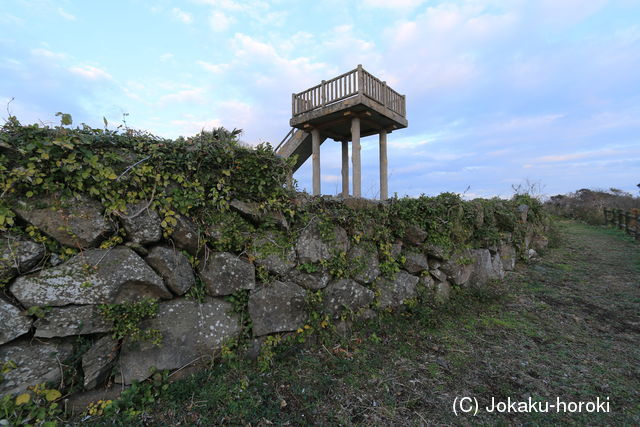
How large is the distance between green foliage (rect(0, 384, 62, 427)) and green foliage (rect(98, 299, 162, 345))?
51 cm

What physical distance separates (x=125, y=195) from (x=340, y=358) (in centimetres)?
264

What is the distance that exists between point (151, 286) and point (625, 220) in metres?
16.6

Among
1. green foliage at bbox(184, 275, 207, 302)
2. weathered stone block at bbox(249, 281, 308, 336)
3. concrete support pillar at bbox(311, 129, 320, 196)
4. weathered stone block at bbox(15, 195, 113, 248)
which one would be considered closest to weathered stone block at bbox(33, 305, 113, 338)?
weathered stone block at bbox(15, 195, 113, 248)

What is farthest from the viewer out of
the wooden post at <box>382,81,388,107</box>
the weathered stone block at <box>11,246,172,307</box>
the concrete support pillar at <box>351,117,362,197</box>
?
the wooden post at <box>382,81,388,107</box>

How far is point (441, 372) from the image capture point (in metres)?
2.78

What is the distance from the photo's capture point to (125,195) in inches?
94.2

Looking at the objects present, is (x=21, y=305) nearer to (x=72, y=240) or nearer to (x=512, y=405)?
(x=72, y=240)

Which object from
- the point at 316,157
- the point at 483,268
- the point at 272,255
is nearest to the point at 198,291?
the point at 272,255

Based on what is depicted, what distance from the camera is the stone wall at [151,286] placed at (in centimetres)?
203

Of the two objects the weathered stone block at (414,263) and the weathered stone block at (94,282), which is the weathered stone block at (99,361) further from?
the weathered stone block at (414,263)

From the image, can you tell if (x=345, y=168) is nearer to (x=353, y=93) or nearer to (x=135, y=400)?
(x=353, y=93)

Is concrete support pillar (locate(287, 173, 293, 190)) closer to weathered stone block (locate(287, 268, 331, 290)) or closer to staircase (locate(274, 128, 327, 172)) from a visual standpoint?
weathered stone block (locate(287, 268, 331, 290))

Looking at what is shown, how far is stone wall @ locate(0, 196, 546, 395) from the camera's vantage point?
2029 mm

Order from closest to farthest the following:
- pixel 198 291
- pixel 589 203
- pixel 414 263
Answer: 1. pixel 198 291
2. pixel 414 263
3. pixel 589 203
